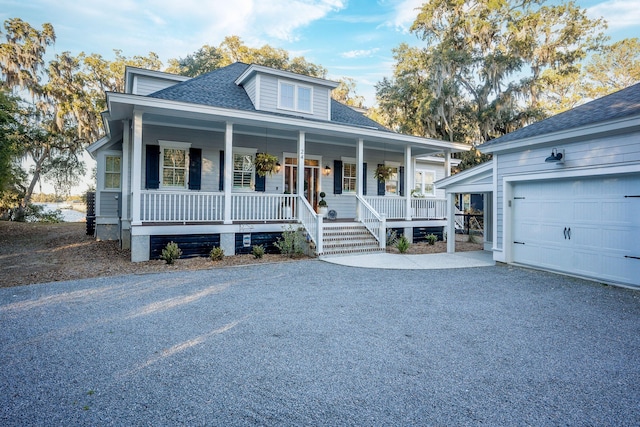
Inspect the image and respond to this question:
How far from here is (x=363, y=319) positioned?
4324 mm

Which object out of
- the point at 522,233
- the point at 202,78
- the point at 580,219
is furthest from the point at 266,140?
the point at 580,219

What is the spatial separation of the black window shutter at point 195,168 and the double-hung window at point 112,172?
3.77 m

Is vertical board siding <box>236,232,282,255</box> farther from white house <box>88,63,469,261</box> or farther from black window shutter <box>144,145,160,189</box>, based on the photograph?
black window shutter <box>144,145,160,189</box>

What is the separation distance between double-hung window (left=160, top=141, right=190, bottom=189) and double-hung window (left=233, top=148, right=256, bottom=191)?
152cm

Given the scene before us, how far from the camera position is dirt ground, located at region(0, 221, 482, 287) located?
6762 millimetres

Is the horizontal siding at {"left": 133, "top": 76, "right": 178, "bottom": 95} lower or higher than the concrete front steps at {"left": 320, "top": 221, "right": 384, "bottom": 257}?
higher

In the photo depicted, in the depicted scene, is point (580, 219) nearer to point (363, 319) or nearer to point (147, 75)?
point (363, 319)

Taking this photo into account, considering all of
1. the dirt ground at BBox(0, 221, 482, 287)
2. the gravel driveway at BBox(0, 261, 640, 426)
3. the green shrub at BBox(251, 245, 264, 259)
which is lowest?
the gravel driveway at BBox(0, 261, 640, 426)

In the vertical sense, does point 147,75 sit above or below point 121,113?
above

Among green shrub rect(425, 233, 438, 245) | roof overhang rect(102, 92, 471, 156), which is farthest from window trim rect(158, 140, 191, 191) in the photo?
green shrub rect(425, 233, 438, 245)

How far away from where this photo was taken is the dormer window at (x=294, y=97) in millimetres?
11211

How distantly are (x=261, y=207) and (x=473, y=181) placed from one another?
20.0ft

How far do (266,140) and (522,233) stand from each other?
320 inches

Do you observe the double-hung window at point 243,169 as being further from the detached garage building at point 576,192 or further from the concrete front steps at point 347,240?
the detached garage building at point 576,192
